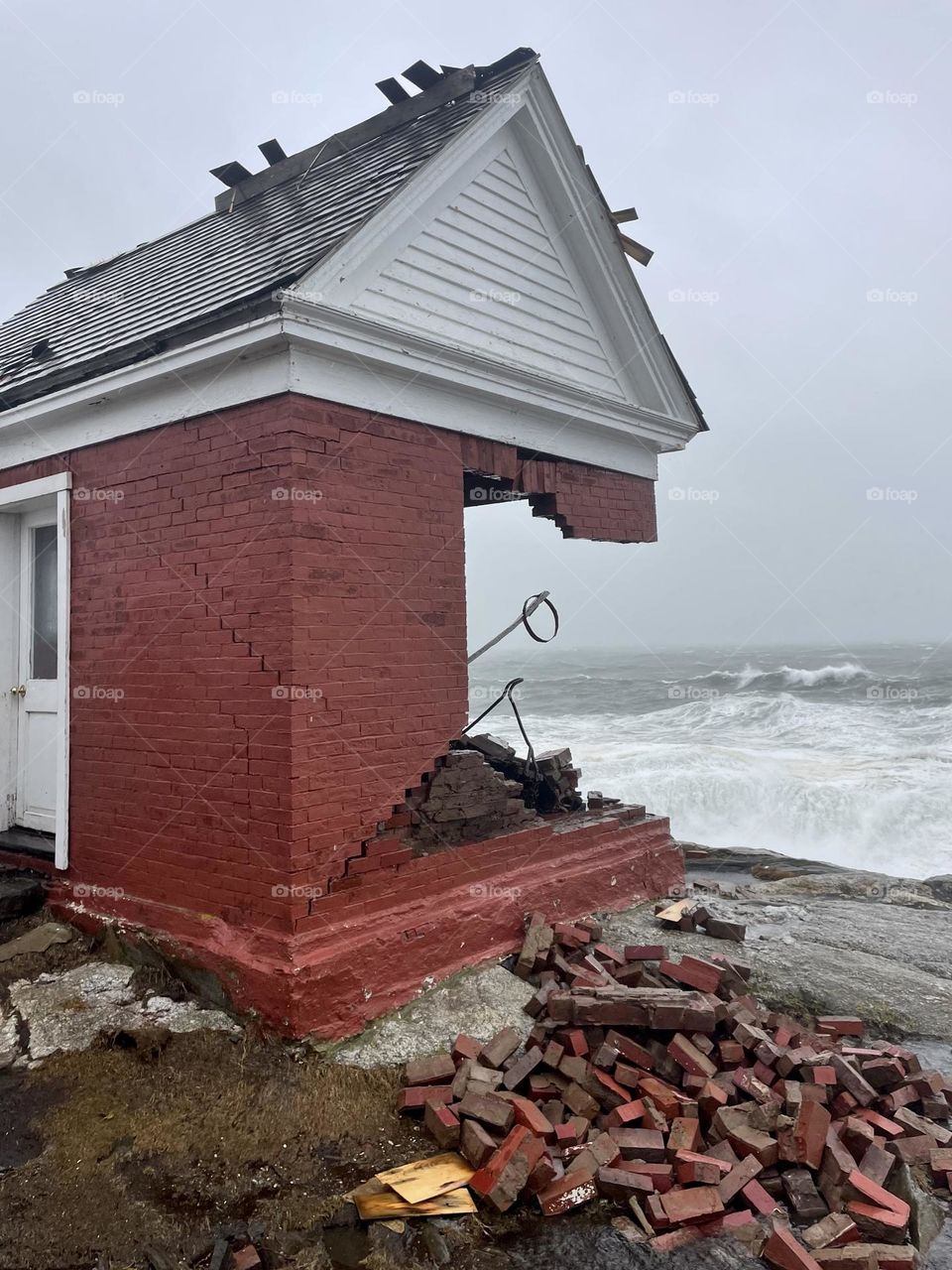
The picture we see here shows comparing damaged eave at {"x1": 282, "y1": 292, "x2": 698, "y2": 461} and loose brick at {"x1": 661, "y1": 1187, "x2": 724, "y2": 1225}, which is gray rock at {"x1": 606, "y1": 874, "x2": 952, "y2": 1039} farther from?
damaged eave at {"x1": 282, "y1": 292, "x2": 698, "y2": 461}

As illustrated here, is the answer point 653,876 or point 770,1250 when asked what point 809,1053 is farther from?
point 653,876

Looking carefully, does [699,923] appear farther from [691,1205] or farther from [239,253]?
[239,253]

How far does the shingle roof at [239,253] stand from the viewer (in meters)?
5.09

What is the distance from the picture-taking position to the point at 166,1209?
11.1ft

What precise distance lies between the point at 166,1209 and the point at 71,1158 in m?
0.60

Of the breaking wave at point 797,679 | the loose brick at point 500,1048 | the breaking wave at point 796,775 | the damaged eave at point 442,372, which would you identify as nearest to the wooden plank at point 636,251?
the damaged eave at point 442,372

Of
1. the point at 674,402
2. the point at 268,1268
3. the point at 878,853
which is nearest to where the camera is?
the point at 268,1268

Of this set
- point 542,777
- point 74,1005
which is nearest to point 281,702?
point 74,1005

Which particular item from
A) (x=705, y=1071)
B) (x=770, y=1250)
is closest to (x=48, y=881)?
(x=705, y=1071)

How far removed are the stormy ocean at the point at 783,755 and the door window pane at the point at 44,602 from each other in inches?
272

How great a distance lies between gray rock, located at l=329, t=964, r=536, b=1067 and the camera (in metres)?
4.55

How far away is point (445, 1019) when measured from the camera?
16.0 ft

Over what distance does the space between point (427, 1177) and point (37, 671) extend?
16.0 feet

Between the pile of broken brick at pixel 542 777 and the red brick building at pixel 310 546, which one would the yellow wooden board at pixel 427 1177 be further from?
the pile of broken brick at pixel 542 777
